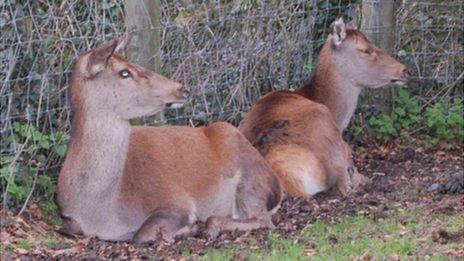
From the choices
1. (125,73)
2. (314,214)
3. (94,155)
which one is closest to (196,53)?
(125,73)

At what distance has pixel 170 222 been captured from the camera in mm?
7719

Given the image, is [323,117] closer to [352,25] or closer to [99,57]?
A: [352,25]

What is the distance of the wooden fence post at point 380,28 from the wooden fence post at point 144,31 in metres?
2.92

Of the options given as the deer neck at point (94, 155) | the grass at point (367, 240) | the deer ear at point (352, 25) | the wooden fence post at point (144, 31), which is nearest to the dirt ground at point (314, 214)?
the grass at point (367, 240)

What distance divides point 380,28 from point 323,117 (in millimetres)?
1998

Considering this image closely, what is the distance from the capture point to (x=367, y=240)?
23.5 ft

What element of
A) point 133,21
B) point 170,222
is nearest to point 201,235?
point 170,222

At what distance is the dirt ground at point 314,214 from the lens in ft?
23.6

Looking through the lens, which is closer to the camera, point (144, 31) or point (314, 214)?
point (314, 214)

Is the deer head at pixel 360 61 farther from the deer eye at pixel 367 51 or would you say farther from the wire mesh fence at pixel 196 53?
the wire mesh fence at pixel 196 53

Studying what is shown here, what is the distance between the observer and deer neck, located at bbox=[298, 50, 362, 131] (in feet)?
34.9

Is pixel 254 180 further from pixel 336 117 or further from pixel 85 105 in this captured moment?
pixel 336 117

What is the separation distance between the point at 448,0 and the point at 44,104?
208 inches

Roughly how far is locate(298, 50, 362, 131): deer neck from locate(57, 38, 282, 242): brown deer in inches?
97.1
